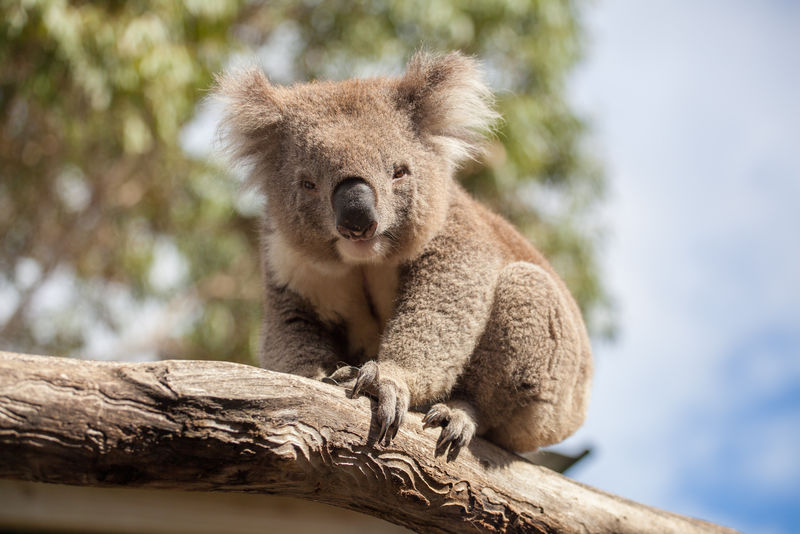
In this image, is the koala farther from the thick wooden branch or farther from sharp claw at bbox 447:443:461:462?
the thick wooden branch

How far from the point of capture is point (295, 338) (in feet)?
10.1

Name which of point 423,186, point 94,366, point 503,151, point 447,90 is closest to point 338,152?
point 423,186

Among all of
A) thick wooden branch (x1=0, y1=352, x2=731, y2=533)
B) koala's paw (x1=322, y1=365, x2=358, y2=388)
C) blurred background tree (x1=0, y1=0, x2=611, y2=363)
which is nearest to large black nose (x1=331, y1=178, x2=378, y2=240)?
koala's paw (x1=322, y1=365, x2=358, y2=388)

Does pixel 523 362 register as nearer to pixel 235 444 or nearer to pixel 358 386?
pixel 358 386

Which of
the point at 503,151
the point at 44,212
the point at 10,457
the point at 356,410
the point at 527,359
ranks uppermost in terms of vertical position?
the point at 503,151

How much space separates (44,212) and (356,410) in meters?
8.92

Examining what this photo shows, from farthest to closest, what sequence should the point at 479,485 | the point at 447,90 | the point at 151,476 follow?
the point at 447,90 < the point at 479,485 < the point at 151,476

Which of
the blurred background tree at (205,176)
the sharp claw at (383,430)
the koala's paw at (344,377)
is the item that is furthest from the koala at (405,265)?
the blurred background tree at (205,176)

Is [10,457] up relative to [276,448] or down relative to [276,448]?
down

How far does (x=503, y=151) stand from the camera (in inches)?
364

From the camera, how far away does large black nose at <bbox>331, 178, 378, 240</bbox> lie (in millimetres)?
2689

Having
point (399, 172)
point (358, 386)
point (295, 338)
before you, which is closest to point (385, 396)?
point (358, 386)

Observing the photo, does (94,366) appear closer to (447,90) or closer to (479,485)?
(479,485)

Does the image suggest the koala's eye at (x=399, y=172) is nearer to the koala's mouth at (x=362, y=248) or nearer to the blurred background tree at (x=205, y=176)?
the koala's mouth at (x=362, y=248)
